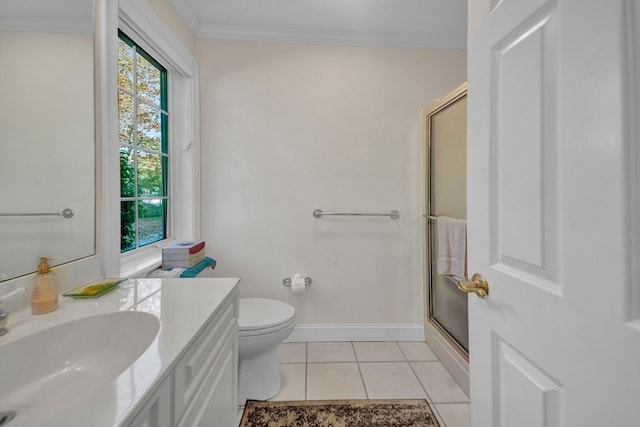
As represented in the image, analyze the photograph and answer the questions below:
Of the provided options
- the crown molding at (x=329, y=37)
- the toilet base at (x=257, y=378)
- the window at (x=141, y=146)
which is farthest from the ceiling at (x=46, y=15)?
the toilet base at (x=257, y=378)

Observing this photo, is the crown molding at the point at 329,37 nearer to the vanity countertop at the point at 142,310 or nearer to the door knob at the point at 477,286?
the vanity countertop at the point at 142,310

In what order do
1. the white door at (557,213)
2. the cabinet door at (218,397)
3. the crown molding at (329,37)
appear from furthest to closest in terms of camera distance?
the crown molding at (329,37)
the cabinet door at (218,397)
the white door at (557,213)

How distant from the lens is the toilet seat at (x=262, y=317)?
1399 mm

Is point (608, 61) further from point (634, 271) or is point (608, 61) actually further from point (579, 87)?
point (634, 271)

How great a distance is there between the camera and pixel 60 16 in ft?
3.00

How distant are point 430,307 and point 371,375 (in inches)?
26.8

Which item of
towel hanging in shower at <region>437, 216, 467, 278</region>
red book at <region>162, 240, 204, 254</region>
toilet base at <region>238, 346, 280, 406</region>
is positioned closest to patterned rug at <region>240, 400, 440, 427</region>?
toilet base at <region>238, 346, 280, 406</region>

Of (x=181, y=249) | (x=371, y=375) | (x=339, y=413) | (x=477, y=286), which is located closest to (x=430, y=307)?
(x=371, y=375)

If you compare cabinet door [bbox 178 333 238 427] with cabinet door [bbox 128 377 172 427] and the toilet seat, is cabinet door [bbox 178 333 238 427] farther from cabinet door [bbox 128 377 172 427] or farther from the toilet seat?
the toilet seat

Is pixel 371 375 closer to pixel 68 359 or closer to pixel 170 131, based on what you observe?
pixel 68 359

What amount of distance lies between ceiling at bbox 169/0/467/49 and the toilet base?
212 centimetres

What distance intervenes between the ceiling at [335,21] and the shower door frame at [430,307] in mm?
582

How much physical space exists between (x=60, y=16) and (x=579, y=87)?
4.81 ft

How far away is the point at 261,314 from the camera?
5.08ft
